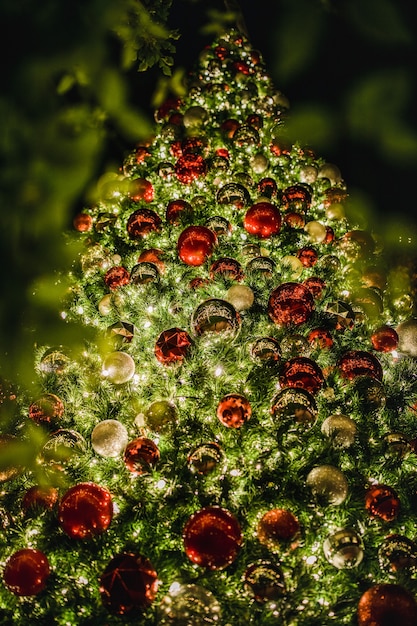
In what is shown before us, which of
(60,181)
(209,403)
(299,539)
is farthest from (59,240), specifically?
(299,539)

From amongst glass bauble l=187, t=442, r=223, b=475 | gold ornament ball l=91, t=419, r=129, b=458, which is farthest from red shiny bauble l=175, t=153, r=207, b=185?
glass bauble l=187, t=442, r=223, b=475

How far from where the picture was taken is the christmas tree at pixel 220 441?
1522mm

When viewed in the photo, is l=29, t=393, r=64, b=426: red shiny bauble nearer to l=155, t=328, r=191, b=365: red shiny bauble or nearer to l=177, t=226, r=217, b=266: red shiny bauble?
l=155, t=328, r=191, b=365: red shiny bauble

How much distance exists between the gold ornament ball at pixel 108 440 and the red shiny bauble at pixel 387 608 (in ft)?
3.83

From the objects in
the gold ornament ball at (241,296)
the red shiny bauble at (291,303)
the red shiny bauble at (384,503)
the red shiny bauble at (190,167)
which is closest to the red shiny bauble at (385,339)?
the red shiny bauble at (291,303)

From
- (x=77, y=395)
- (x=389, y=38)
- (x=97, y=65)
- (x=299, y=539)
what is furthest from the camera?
(x=77, y=395)

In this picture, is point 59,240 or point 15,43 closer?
point 15,43

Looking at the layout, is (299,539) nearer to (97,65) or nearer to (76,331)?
(76,331)

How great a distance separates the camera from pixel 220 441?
195 cm

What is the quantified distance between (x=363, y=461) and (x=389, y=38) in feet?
6.12

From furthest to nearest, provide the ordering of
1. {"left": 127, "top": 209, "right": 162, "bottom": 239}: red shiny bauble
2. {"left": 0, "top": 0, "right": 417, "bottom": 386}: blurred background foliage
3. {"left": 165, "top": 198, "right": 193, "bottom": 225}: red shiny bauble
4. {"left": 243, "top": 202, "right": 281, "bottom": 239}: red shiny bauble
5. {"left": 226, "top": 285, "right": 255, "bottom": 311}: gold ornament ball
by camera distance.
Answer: {"left": 165, "top": 198, "right": 193, "bottom": 225}: red shiny bauble, {"left": 127, "top": 209, "right": 162, "bottom": 239}: red shiny bauble, {"left": 243, "top": 202, "right": 281, "bottom": 239}: red shiny bauble, {"left": 226, "top": 285, "right": 255, "bottom": 311}: gold ornament ball, {"left": 0, "top": 0, "right": 417, "bottom": 386}: blurred background foliage

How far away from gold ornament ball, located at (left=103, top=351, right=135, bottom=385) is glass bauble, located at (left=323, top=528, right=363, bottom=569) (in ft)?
4.11

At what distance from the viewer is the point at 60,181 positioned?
101cm

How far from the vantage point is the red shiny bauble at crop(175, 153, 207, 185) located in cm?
318
